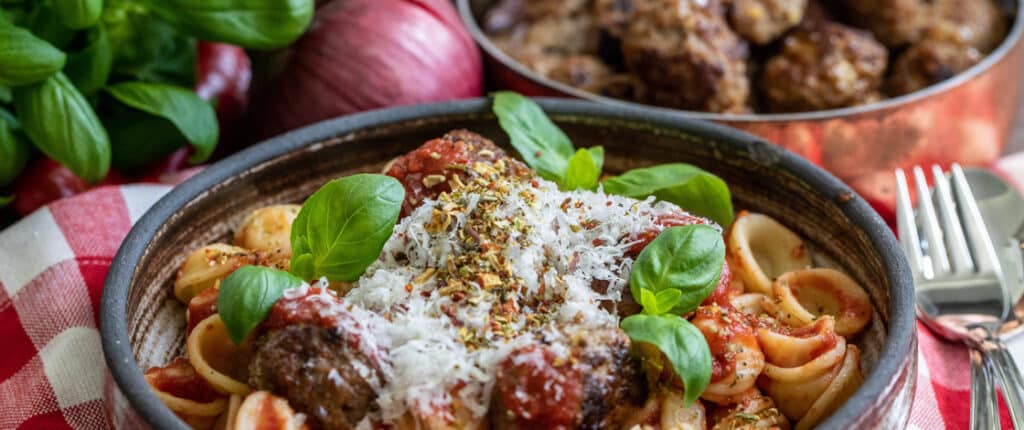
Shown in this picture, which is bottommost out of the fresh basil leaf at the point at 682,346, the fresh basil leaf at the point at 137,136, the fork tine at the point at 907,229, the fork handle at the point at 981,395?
the fresh basil leaf at the point at 137,136

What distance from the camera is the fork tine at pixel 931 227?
3.23 meters

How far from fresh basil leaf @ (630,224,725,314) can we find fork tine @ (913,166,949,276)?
126cm

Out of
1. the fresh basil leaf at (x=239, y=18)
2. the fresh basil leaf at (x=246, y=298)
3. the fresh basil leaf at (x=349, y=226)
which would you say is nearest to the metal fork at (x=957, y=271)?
the fresh basil leaf at (x=349, y=226)

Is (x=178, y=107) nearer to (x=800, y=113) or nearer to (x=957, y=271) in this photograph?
(x=800, y=113)

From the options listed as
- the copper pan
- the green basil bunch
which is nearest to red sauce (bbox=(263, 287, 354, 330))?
the green basil bunch

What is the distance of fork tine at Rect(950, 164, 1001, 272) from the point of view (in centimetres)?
324

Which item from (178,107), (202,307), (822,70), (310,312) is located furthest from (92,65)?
(822,70)

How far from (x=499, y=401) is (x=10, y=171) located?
2.22 metres

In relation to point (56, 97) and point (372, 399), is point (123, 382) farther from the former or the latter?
point (56, 97)

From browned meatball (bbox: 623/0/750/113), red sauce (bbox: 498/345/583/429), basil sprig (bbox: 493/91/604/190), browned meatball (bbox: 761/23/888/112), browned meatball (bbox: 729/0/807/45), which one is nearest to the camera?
red sauce (bbox: 498/345/583/429)

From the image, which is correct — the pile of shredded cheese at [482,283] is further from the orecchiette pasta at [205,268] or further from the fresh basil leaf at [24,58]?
the fresh basil leaf at [24,58]

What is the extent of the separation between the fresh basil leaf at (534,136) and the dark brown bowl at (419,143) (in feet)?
0.38

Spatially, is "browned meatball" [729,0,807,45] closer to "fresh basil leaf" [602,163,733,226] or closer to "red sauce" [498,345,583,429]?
"fresh basil leaf" [602,163,733,226]

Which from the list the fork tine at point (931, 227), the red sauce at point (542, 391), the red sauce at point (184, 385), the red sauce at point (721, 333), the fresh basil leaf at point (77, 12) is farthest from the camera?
the fork tine at point (931, 227)
